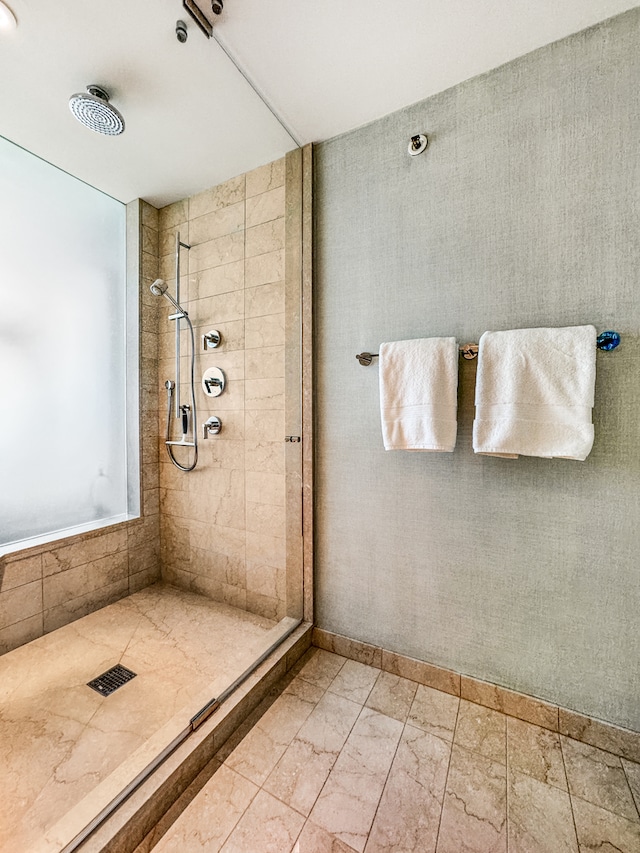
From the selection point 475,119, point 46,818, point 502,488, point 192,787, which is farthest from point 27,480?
point 475,119

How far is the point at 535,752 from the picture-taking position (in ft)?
3.79

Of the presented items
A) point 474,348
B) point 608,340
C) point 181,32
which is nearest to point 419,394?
point 474,348

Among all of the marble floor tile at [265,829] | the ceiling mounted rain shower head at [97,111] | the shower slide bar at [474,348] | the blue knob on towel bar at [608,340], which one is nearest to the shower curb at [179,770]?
the marble floor tile at [265,829]

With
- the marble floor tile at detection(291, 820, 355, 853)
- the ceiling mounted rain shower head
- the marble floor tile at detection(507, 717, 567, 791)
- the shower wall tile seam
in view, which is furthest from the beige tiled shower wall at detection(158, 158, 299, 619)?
the marble floor tile at detection(507, 717, 567, 791)

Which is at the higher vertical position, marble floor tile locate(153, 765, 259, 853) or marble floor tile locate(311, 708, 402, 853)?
marble floor tile locate(153, 765, 259, 853)

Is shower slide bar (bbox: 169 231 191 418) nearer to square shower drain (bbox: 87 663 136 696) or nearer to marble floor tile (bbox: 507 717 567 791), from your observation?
square shower drain (bbox: 87 663 136 696)

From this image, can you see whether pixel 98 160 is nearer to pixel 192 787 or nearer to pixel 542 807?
pixel 192 787

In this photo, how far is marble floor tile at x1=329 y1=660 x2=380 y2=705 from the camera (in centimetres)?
140

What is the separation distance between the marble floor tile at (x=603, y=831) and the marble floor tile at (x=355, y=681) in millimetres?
679

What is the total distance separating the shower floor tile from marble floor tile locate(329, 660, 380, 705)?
328 millimetres

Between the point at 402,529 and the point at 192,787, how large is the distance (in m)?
1.06

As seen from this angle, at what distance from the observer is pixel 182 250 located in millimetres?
1986

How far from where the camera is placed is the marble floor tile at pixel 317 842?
0.89m

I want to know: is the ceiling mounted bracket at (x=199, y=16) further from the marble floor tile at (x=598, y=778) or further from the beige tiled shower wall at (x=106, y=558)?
the marble floor tile at (x=598, y=778)
